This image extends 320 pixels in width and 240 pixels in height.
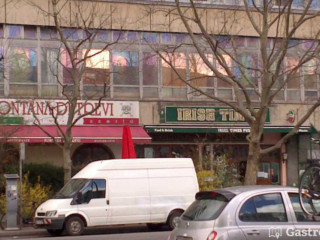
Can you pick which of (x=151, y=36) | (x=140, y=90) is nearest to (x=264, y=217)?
(x=140, y=90)

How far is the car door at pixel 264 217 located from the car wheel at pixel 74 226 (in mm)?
9219

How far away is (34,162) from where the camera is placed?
24797 millimetres

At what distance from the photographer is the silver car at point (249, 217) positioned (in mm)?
7211

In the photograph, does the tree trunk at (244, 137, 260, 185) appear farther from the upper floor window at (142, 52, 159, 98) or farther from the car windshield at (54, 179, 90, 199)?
the upper floor window at (142, 52, 159, 98)

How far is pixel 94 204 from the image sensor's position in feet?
52.5

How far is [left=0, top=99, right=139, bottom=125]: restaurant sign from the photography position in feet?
77.6

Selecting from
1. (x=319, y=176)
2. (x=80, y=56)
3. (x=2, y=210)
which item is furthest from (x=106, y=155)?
(x=319, y=176)

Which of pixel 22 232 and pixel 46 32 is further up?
pixel 46 32

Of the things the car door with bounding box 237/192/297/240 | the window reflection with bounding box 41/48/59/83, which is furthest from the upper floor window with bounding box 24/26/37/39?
the car door with bounding box 237/192/297/240

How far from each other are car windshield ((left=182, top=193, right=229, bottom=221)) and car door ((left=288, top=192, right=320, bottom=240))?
101 cm

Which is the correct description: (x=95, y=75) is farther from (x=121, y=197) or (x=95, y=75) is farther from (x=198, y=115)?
(x=121, y=197)

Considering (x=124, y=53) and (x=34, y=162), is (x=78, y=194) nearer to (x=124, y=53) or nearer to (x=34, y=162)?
(x=34, y=162)

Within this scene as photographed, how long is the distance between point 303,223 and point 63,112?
59.0ft

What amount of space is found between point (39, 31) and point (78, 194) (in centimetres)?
1145
